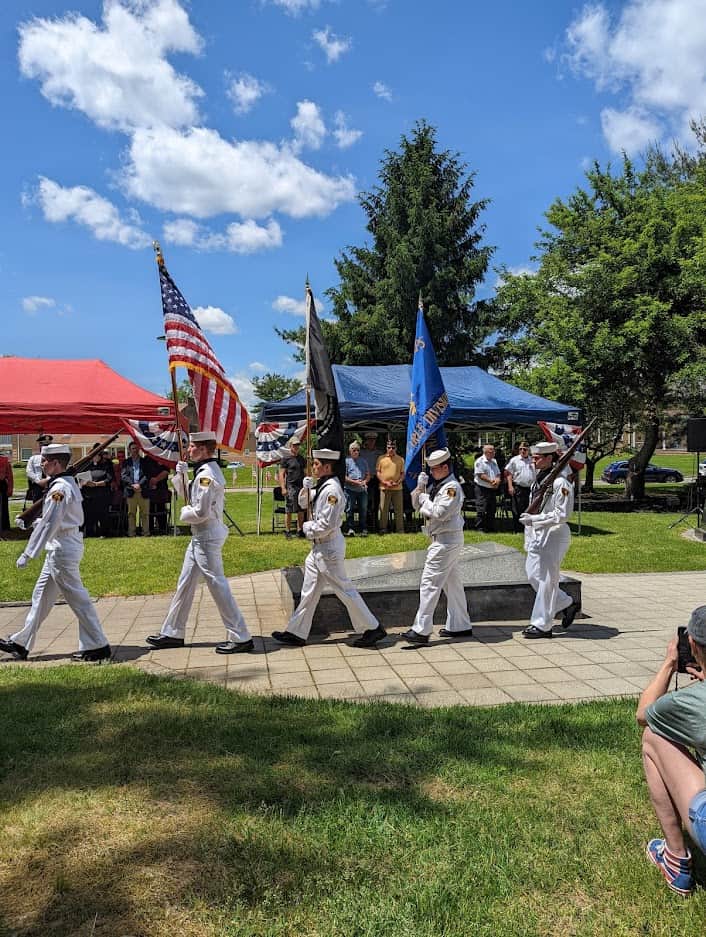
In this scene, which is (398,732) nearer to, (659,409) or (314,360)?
(314,360)

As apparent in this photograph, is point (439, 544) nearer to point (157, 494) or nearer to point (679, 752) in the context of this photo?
point (679, 752)

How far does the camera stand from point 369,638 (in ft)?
22.8

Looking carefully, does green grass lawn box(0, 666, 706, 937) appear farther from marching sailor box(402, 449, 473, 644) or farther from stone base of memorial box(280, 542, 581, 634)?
stone base of memorial box(280, 542, 581, 634)

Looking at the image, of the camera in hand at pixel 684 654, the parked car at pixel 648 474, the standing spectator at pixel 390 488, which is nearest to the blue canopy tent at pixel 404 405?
the standing spectator at pixel 390 488

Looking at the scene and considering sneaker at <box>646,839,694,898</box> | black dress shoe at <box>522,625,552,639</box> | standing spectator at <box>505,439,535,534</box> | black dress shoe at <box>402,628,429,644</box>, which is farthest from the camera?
standing spectator at <box>505,439,535,534</box>

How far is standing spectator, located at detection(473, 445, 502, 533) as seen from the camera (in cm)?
1620

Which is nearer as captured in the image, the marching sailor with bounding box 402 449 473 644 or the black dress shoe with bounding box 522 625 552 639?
the marching sailor with bounding box 402 449 473 644

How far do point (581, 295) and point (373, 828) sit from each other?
22.0 meters

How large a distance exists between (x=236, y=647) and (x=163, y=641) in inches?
30.1

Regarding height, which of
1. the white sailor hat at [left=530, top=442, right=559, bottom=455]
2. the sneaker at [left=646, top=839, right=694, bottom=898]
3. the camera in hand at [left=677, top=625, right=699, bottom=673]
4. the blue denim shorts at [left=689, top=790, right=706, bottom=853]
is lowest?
the sneaker at [left=646, top=839, right=694, bottom=898]

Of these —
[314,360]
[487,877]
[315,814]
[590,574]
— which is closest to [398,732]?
[315,814]

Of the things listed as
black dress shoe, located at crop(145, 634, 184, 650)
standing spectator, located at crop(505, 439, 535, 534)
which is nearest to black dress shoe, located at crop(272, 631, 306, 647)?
black dress shoe, located at crop(145, 634, 184, 650)

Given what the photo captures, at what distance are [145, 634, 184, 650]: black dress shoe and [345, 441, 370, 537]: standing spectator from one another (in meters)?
8.26

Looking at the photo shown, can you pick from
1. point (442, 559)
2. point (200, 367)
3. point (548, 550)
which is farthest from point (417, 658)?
point (200, 367)
